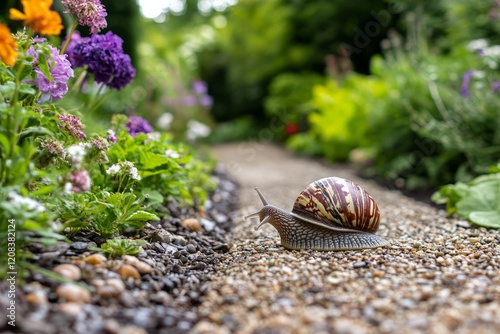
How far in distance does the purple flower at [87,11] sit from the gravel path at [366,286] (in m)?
1.26

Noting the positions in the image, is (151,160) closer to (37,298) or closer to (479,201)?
(37,298)

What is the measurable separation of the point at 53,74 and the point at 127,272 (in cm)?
99

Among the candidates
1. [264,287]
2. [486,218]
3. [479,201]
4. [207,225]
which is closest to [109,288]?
[264,287]

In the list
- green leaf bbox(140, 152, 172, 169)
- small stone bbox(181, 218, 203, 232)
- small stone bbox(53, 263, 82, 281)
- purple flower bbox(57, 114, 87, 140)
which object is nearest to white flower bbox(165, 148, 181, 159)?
green leaf bbox(140, 152, 172, 169)

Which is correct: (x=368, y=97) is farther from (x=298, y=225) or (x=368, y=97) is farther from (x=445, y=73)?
(x=298, y=225)

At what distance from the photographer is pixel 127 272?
1.95m

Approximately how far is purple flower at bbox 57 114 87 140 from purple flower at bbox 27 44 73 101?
13 cm

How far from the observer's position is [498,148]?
4066 millimetres

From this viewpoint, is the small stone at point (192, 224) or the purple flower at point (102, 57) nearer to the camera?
the purple flower at point (102, 57)

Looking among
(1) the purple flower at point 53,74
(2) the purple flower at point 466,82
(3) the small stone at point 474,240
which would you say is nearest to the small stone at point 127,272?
(1) the purple flower at point 53,74

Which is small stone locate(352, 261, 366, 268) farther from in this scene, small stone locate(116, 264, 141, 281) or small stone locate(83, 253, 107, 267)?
small stone locate(83, 253, 107, 267)

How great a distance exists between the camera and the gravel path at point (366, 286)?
5.04ft

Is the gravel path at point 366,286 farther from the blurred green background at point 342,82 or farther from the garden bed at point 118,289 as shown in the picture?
the blurred green background at point 342,82

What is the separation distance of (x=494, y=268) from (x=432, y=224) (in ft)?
3.56
